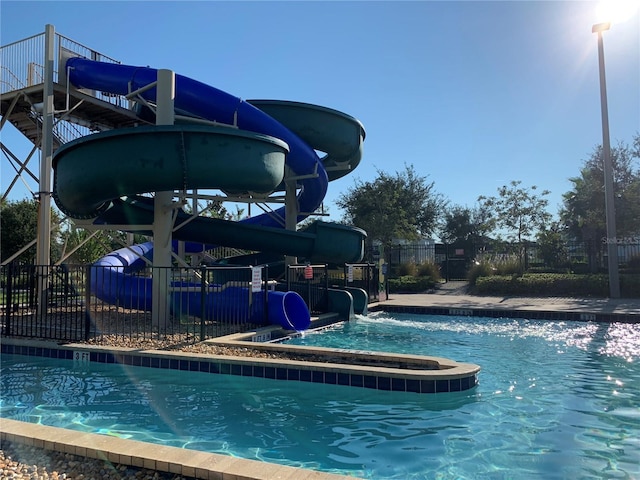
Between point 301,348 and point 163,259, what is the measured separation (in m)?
4.25

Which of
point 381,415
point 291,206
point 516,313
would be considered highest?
point 291,206

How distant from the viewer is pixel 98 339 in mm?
8922

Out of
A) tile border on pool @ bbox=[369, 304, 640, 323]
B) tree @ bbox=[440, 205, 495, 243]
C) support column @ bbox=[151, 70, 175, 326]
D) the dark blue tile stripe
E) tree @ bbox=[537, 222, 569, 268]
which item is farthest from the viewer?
tree @ bbox=[440, 205, 495, 243]

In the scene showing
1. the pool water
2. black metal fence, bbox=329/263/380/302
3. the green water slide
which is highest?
the green water slide

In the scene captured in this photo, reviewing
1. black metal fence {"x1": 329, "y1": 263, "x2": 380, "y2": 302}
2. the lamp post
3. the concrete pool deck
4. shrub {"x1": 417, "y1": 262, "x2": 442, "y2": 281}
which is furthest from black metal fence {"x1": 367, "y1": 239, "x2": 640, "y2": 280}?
black metal fence {"x1": 329, "y1": 263, "x2": 380, "y2": 302}

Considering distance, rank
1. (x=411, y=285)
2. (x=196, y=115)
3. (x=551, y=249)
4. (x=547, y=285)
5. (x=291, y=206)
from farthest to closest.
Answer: (x=551, y=249) → (x=411, y=285) → (x=547, y=285) → (x=291, y=206) → (x=196, y=115)

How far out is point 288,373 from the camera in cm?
681

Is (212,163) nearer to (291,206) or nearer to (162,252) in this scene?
(162,252)

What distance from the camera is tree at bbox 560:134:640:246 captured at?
2331cm

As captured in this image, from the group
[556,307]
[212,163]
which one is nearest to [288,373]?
[212,163]

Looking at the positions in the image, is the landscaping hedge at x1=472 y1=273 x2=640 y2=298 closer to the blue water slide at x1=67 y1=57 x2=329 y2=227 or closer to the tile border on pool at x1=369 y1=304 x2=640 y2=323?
the tile border on pool at x1=369 y1=304 x2=640 y2=323

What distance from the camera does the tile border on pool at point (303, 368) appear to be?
242 inches

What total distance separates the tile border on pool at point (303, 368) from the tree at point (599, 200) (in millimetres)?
20303

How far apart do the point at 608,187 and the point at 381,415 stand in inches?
694
